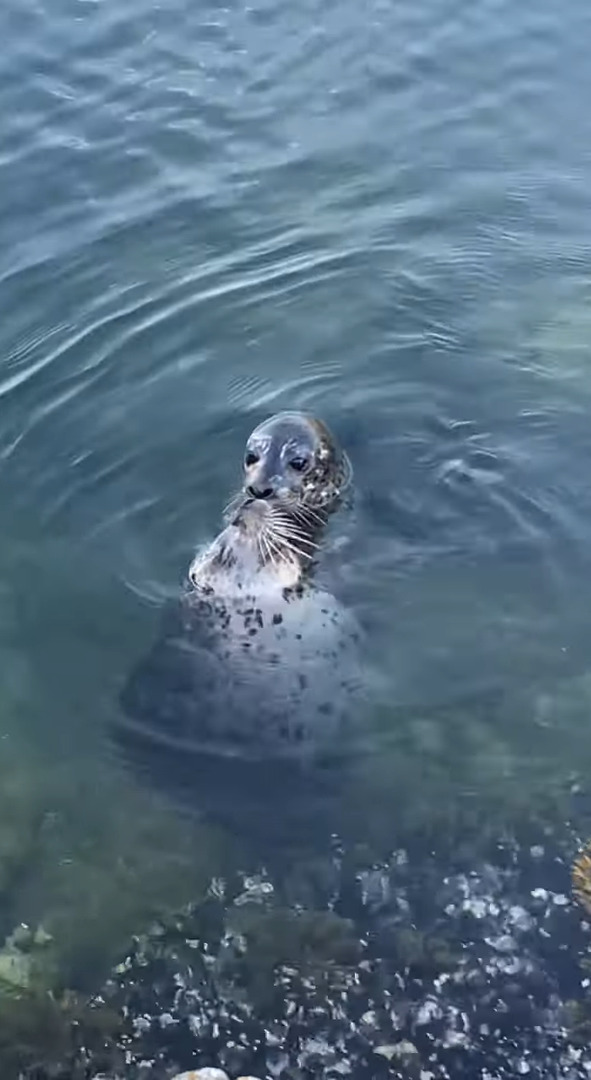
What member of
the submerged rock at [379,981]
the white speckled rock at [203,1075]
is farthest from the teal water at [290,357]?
the white speckled rock at [203,1075]

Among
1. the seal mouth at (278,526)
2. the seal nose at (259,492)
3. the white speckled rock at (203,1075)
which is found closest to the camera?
the white speckled rock at (203,1075)

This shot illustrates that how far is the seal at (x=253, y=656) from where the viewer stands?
24.5 ft

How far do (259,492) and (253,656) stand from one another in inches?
41.3

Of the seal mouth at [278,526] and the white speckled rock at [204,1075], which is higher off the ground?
the seal mouth at [278,526]

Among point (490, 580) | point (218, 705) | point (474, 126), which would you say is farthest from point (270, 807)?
point (474, 126)

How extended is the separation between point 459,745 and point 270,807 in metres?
1.00

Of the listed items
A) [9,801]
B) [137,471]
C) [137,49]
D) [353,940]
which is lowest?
[353,940]

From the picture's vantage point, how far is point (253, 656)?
7.63 metres

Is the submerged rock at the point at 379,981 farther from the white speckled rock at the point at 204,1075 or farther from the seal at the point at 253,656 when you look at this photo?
the seal at the point at 253,656

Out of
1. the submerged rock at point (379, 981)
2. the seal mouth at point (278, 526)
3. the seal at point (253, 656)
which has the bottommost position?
the submerged rock at point (379, 981)

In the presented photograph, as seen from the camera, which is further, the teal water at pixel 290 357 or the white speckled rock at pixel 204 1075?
the teal water at pixel 290 357

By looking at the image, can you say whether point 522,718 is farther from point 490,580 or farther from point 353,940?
point 353,940

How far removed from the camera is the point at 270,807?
7195mm

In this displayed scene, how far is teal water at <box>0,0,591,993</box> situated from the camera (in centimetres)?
757
